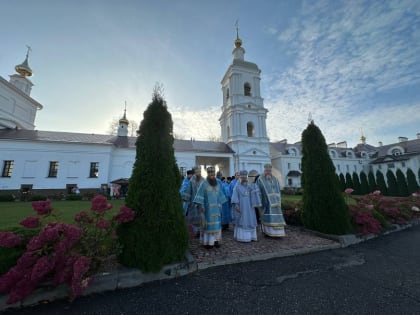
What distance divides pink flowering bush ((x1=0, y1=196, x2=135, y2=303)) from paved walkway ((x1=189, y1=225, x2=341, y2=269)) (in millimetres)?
1902

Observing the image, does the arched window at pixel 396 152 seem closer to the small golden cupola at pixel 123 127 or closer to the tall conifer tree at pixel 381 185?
the tall conifer tree at pixel 381 185

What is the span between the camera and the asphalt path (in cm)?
247

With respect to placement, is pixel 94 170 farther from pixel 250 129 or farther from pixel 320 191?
pixel 320 191

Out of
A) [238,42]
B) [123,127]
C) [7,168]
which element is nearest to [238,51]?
[238,42]

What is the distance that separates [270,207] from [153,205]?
3893 mm

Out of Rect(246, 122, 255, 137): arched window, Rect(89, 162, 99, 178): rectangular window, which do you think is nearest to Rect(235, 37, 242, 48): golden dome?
Rect(246, 122, 255, 137): arched window

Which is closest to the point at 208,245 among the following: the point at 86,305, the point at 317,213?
the point at 86,305

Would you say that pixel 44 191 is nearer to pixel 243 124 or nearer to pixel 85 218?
pixel 85 218

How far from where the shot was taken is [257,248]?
477cm

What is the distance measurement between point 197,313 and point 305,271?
7.90ft

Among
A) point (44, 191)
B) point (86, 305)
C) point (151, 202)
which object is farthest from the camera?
point (44, 191)

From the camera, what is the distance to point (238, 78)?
2877 centimetres

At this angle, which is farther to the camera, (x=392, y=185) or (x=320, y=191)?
(x=392, y=185)

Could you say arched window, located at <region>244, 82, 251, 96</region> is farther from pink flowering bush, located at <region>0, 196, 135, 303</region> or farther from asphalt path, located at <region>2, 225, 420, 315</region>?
pink flowering bush, located at <region>0, 196, 135, 303</region>
